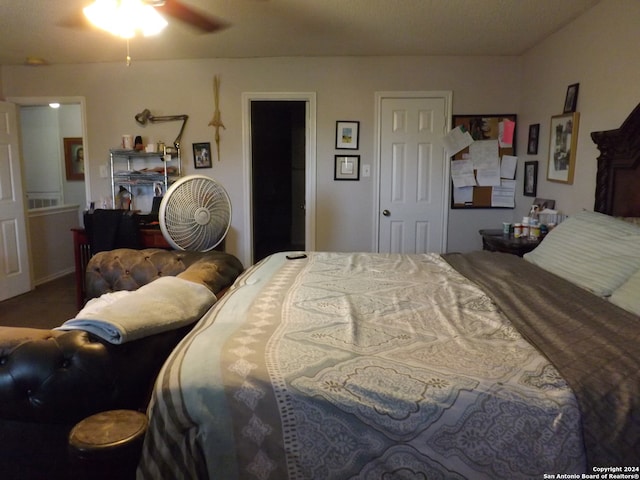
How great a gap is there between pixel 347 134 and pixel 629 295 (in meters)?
3.15

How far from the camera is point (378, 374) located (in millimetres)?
1136

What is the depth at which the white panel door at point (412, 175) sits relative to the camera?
4363 millimetres

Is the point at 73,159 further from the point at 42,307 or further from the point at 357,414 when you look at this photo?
the point at 357,414

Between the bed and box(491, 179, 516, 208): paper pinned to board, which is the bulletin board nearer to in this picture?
box(491, 179, 516, 208): paper pinned to board

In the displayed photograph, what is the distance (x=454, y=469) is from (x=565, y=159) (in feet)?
9.81

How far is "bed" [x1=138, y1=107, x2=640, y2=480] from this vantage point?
1029 mm

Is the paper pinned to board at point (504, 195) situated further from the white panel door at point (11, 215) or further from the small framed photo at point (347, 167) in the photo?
the white panel door at point (11, 215)

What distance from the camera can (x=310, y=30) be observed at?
3551 millimetres

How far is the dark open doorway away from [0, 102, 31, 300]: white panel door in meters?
2.73

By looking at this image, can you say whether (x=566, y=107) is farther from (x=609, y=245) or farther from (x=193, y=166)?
(x=193, y=166)

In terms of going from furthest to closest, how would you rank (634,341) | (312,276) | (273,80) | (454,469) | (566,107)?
(273,80)
(566,107)
(312,276)
(634,341)
(454,469)

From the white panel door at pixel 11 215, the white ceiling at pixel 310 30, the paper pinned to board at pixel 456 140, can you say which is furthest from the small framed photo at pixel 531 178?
the white panel door at pixel 11 215

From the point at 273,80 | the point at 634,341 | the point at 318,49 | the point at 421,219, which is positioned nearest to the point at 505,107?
the point at 421,219

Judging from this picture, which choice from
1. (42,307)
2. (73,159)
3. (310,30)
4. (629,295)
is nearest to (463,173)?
(310,30)
